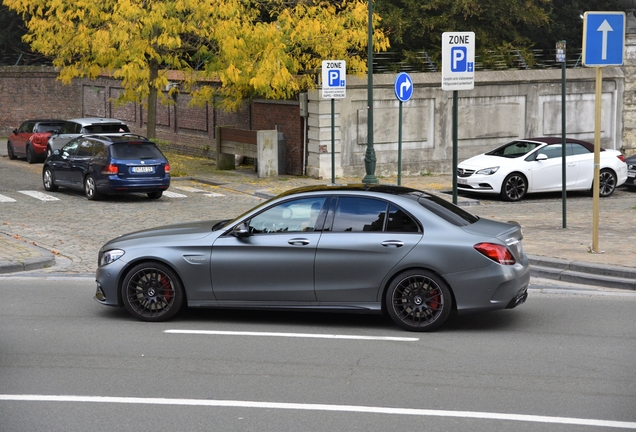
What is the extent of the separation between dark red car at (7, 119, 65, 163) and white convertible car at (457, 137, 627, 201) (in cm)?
1522

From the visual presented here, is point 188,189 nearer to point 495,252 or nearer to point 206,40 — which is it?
point 206,40

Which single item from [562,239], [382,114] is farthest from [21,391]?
[382,114]

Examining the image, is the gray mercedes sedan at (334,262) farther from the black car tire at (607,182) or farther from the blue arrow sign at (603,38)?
the black car tire at (607,182)

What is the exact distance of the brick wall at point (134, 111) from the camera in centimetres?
2853

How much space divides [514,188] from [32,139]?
666 inches

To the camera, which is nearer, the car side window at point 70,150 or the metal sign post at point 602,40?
the metal sign post at point 602,40

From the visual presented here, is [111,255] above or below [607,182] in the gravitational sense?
above

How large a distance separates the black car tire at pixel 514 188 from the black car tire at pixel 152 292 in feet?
46.0

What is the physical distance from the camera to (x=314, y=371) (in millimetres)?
7926

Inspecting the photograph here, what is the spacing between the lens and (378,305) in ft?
30.8

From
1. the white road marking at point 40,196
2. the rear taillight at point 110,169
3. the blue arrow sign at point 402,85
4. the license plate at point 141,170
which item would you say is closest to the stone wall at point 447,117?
the blue arrow sign at point 402,85

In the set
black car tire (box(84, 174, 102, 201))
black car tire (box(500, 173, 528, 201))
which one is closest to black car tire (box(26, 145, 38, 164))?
black car tire (box(84, 174, 102, 201))

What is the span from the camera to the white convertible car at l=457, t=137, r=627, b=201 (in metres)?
22.5

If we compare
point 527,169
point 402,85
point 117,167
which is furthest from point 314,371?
point 527,169
